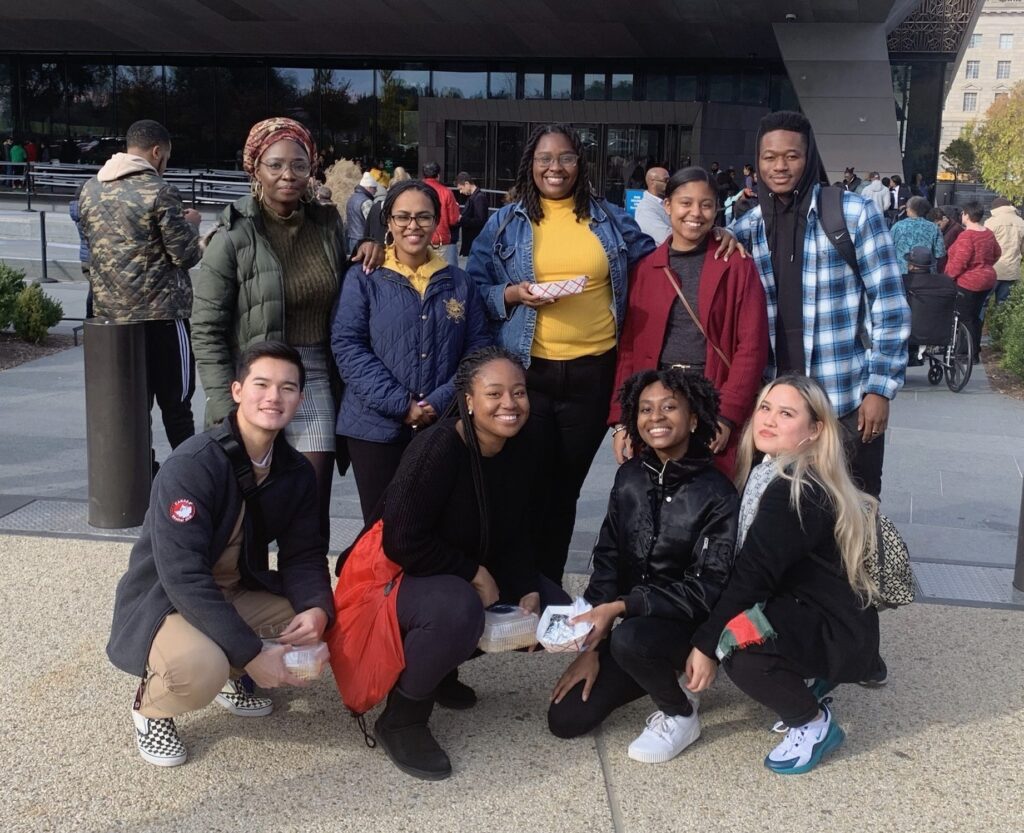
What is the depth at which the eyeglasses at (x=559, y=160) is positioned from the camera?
13.6 ft

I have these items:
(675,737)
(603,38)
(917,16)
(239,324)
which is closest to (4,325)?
(239,324)

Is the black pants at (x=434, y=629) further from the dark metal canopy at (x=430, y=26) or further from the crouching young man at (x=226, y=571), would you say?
the dark metal canopy at (x=430, y=26)

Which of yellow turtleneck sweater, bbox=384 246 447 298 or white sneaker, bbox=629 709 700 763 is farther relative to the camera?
yellow turtleneck sweater, bbox=384 246 447 298

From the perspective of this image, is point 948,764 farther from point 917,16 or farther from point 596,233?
point 917,16

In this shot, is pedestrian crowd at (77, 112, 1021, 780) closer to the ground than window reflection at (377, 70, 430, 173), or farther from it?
closer to the ground

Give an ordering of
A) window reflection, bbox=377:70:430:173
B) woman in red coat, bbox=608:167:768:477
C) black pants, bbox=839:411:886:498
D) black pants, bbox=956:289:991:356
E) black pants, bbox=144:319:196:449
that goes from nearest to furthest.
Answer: woman in red coat, bbox=608:167:768:477 < black pants, bbox=839:411:886:498 < black pants, bbox=144:319:196:449 < black pants, bbox=956:289:991:356 < window reflection, bbox=377:70:430:173

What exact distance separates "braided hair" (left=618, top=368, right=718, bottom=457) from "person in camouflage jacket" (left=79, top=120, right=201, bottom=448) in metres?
2.89

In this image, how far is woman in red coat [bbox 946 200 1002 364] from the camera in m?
12.0

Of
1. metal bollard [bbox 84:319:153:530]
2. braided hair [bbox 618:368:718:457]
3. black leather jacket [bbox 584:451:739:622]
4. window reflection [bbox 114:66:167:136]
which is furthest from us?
window reflection [bbox 114:66:167:136]

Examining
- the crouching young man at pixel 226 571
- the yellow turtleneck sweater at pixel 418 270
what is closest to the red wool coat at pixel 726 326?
the yellow turtleneck sweater at pixel 418 270

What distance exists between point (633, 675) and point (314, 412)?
1585 mm

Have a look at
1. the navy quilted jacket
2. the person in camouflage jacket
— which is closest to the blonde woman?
the navy quilted jacket

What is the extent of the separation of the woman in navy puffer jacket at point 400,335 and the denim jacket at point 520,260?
0.18 meters

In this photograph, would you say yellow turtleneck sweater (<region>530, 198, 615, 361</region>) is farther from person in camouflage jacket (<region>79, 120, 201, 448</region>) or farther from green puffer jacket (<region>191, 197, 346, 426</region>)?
person in camouflage jacket (<region>79, 120, 201, 448</region>)
